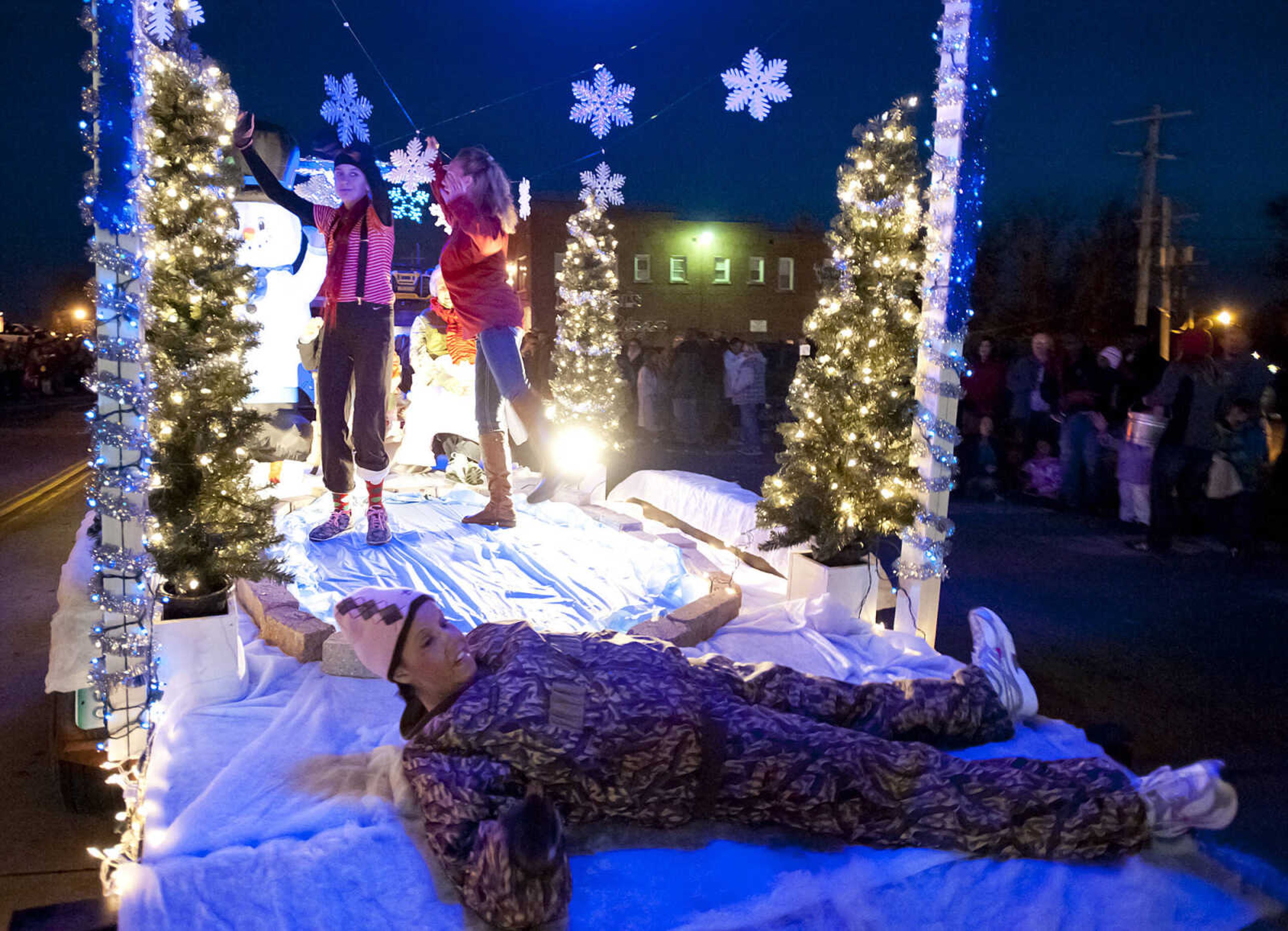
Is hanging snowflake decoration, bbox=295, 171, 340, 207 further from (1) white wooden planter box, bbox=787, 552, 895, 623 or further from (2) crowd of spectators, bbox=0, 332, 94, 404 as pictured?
(2) crowd of spectators, bbox=0, 332, 94, 404

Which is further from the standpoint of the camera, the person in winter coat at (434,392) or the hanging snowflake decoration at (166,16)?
the person in winter coat at (434,392)

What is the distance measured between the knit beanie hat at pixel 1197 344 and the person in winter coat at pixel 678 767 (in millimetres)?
5729

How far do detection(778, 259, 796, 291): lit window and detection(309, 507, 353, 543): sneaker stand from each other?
85.6 feet

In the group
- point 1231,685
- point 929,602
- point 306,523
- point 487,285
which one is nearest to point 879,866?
point 929,602

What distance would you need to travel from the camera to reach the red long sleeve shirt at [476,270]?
5.28 metres

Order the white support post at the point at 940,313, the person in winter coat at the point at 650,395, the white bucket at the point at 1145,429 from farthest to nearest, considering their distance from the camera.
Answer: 1. the person in winter coat at the point at 650,395
2. the white bucket at the point at 1145,429
3. the white support post at the point at 940,313

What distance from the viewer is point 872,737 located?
2.57m

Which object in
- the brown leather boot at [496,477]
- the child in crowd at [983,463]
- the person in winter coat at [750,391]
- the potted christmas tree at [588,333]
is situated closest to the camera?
the brown leather boot at [496,477]

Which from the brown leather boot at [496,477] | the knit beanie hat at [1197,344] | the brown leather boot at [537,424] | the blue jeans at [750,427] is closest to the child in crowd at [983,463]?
the knit beanie hat at [1197,344]

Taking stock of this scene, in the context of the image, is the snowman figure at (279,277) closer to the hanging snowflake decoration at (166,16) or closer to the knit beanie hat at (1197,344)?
the hanging snowflake decoration at (166,16)

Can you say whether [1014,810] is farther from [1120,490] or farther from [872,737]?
[1120,490]

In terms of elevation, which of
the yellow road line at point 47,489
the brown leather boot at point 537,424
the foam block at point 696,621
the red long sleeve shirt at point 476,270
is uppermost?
the red long sleeve shirt at point 476,270

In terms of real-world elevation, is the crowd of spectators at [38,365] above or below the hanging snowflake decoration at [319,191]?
below

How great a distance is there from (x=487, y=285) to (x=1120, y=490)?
6.35 m
